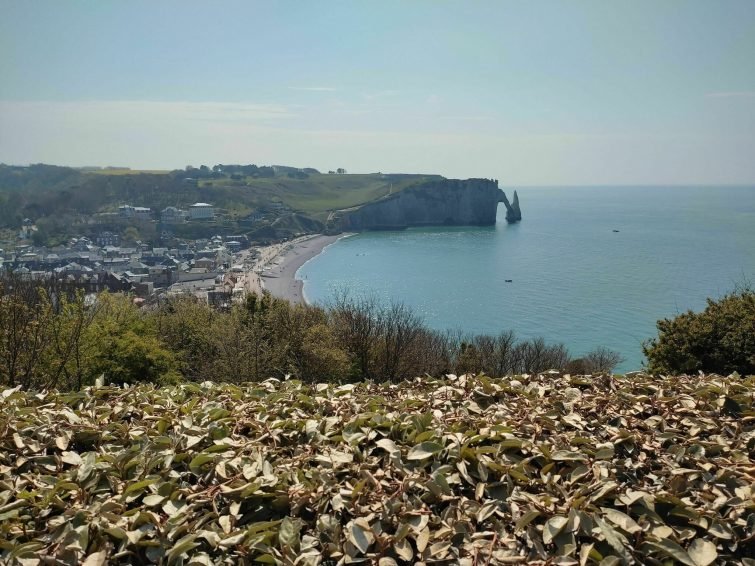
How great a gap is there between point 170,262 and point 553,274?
63.5 metres

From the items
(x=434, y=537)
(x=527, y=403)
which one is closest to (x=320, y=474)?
(x=434, y=537)

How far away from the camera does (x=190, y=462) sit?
296 cm

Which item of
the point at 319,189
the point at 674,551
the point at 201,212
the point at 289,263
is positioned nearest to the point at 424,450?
the point at 674,551

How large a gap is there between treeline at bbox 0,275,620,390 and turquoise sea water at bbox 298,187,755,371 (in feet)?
50.5

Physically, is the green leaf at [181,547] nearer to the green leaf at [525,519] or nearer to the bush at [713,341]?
the green leaf at [525,519]

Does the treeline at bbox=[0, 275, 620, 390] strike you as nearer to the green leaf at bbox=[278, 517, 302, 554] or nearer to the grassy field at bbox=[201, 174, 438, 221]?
the green leaf at bbox=[278, 517, 302, 554]

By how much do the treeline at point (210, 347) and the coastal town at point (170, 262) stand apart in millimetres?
30310

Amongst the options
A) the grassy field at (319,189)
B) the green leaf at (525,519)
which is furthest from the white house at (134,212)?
the green leaf at (525,519)

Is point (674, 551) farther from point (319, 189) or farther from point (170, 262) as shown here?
point (319, 189)

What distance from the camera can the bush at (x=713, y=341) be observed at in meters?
13.8

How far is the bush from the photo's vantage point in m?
13.8

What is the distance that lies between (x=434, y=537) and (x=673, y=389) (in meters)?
2.73

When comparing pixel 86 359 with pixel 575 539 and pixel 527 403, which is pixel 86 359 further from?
pixel 575 539

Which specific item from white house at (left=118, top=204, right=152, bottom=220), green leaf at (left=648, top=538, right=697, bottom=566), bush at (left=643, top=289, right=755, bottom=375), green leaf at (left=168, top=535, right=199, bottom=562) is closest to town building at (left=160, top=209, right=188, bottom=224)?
white house at (left=118, top=204, right=152, bottom=220)
